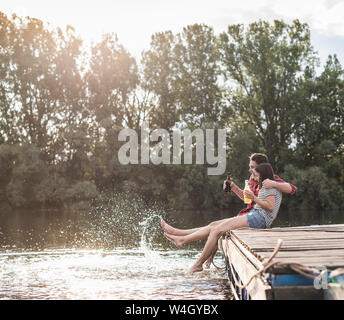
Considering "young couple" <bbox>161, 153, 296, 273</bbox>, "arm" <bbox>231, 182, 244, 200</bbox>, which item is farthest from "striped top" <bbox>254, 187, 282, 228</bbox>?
"arm" <bbox>231, 182, 244, 200</bbox>

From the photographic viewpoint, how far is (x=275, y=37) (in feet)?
114

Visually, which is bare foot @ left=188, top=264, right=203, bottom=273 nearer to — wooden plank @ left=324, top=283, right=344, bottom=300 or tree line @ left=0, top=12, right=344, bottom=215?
wooden plank @ left=324, top=283, right=344, bottom=300

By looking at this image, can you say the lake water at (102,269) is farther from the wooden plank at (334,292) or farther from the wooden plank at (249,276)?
the wooden plank at (334,292)

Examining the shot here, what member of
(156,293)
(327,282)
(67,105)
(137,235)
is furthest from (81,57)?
(327,282)

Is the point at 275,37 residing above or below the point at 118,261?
above

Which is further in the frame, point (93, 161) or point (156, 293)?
point (93, 161)

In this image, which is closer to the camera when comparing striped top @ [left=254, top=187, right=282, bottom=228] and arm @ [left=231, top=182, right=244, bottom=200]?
striped top @ [left=254, top=187, right=282, bottom=228]

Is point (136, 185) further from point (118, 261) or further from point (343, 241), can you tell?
point (343, 241)

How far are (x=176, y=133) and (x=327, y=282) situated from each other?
1220 inches

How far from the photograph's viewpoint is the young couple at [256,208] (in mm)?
6902
